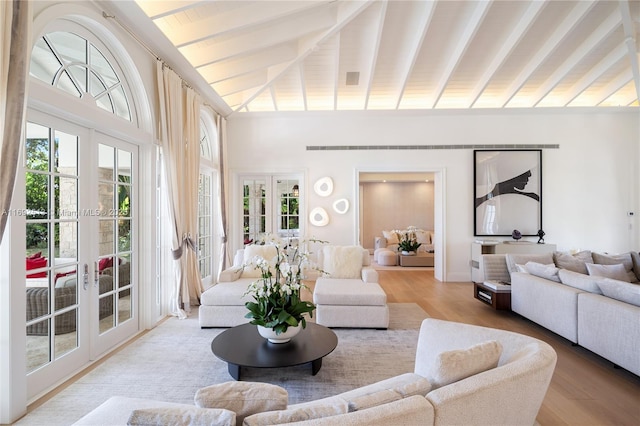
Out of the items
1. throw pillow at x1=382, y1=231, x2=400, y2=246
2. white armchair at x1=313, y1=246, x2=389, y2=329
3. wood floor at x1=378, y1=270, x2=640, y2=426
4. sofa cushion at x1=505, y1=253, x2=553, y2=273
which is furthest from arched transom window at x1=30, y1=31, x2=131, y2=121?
throw pillow at x1=382, y1=231, x2=400, y2=246

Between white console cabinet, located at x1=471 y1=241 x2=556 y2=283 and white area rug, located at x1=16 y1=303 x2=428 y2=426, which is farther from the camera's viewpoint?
white console cabinet, located at x1=471 y1=241 x2=556 y2=283

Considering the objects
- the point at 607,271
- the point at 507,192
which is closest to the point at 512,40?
the point at 507,192

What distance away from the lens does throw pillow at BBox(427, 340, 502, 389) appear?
52.2 inches

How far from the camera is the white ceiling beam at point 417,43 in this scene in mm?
3651

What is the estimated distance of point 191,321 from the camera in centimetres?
392

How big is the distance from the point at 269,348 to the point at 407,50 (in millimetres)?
4541

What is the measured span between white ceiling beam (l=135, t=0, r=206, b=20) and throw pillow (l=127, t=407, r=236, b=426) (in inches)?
133

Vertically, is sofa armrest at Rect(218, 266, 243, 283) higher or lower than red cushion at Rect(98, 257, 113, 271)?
lower

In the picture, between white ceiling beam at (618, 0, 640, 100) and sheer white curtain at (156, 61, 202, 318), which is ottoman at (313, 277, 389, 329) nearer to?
sheer white curtain at (156, 61, 202, 318)

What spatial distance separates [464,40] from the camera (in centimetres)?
416

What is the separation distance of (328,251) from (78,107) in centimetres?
334

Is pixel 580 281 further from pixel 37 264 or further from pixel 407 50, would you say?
pixel 37 264

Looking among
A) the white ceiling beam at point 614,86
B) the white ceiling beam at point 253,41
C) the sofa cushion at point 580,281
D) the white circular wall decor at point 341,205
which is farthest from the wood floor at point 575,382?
the white ceiling beam at point 614,86

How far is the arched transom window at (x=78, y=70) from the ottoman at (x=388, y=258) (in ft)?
21.4
